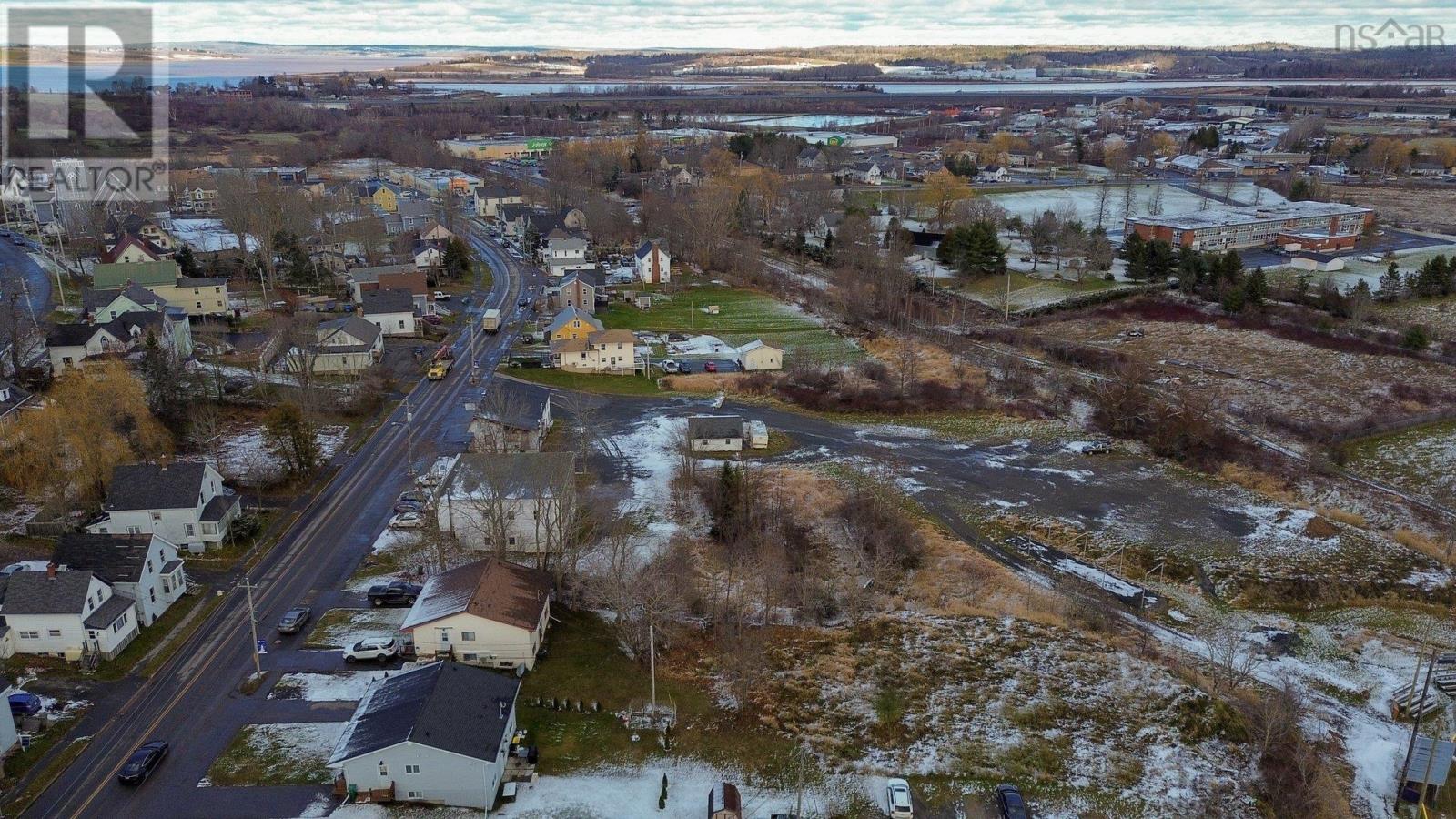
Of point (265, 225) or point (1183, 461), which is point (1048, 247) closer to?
point (1183, 461)

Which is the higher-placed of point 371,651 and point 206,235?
point 206,235

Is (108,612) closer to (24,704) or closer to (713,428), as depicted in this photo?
(24,704)

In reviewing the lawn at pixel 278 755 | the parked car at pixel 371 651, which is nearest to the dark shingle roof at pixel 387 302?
the parked car at pixel 371 651

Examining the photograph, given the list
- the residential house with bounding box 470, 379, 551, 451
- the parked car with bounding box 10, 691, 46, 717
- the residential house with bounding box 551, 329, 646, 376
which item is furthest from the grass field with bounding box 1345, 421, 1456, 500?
the parked car with bounding box 10, 691, 46, 717

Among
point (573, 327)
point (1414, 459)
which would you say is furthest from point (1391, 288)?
point (573, 327)

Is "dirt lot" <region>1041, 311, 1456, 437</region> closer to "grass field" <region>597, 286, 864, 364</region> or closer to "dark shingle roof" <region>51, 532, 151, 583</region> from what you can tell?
"grass field" <region>597, 286, 864, 364</region>
